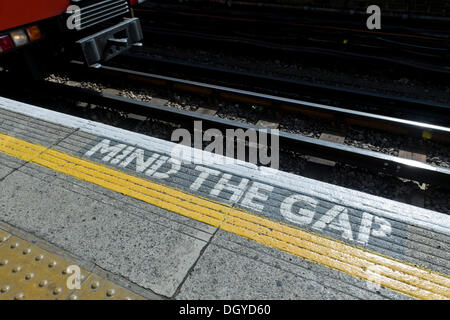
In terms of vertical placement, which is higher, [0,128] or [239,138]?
[0,128]

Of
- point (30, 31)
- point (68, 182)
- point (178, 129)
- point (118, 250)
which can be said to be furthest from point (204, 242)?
point (30, 31)

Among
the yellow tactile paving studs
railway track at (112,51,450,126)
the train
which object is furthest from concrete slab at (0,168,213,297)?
railway track at (112,51,450,126)

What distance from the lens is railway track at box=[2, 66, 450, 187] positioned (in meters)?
3.85

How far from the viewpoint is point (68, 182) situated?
146 inches

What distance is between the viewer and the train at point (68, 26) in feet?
14.7

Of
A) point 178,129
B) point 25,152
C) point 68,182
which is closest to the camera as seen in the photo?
point 68,182

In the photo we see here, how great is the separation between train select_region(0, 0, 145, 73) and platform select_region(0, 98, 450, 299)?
1.59 meters

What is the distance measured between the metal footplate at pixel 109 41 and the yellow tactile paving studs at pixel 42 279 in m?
2.84

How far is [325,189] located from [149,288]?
1.85 meters

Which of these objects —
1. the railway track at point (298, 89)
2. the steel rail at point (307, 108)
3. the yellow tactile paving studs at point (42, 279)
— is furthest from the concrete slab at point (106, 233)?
A: the railway track at point (298, 89)

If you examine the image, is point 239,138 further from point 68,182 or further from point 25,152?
point 25,152

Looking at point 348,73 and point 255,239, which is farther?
point 348,73

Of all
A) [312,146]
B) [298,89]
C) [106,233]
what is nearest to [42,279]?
[106,233]

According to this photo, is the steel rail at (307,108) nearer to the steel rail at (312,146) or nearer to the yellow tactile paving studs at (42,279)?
the steel rail at (312,146)
